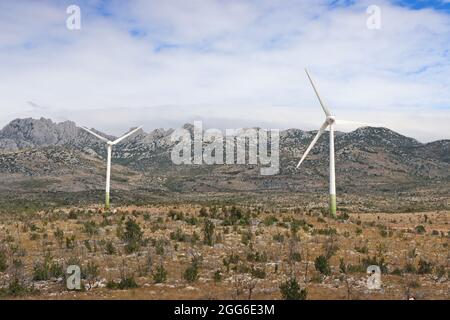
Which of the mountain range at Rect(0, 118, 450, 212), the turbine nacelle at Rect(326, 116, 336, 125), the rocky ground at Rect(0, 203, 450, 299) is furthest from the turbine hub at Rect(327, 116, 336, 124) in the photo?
the mountain range at Rect(0, 118, 450, 212)

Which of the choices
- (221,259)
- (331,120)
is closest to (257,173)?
(331,120)

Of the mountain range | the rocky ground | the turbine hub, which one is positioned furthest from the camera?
the mountain range

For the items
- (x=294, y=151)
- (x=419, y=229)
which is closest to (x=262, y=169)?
(x=294, y=151)

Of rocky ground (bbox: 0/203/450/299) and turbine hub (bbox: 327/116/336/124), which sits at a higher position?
turbine hub (bbox: 327/116/336/124)

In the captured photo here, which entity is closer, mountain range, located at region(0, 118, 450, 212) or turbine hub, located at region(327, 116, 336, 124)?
turbine hub, located at region(327, 116, 336, 124)

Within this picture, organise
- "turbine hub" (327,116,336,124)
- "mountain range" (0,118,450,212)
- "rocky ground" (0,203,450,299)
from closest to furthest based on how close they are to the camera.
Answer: "rocky ground" (0,203,450,299)
"turbine hub" (327,116,336,124)
"mountain range" (0,118,450,212)

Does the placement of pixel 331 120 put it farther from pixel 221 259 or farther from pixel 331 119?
pixel 221 259

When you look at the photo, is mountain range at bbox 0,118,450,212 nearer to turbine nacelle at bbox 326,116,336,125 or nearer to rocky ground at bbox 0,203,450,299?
turbine nacelle at bbox 326,116,336,125

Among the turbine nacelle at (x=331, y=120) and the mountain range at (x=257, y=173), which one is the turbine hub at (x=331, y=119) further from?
the mountain range at (x=257, y=173)

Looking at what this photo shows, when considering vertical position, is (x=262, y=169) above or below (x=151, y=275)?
above
